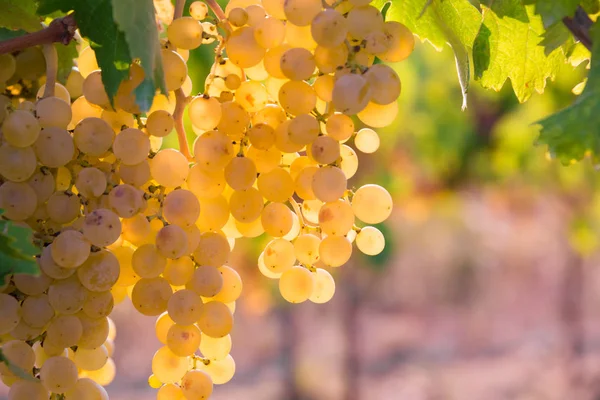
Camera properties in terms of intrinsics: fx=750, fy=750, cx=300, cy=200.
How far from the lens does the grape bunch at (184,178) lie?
0.53 metres

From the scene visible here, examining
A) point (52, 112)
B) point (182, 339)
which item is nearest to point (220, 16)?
point (52, 112)

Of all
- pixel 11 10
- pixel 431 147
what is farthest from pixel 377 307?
pixel 11 10

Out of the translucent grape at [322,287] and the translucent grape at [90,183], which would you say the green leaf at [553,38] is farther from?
the translucent grape at [90,183]

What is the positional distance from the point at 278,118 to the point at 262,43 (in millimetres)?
57

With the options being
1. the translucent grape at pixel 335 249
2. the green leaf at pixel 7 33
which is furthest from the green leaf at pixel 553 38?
the green leaf at pixel 7 33

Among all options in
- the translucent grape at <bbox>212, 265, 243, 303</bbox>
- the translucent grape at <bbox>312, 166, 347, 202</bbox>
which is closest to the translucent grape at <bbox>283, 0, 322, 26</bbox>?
the translucent grape at <bbox>312, 166, 347, 202</bbox>

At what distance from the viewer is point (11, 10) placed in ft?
2.05

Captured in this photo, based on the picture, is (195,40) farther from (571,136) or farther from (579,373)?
(579,373)

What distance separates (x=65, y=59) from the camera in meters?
0.67

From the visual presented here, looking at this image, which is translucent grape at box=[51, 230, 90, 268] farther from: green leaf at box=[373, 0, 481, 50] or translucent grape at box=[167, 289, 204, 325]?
green leaf at box=[373, 0, 481, 50]

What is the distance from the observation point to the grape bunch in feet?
1.74

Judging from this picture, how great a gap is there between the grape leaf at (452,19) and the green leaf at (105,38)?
24 cm

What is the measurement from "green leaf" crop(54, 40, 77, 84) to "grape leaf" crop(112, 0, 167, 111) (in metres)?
0.17

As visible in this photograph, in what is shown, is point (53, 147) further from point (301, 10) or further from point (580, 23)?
point (580, 23)
